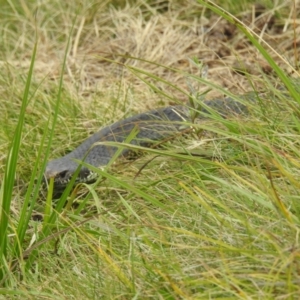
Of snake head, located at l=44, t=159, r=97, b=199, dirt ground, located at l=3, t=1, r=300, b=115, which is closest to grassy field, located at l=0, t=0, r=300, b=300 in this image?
dirt ground, located at l=3, t=1, r=300, b=115

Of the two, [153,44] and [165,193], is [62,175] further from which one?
[153,44]

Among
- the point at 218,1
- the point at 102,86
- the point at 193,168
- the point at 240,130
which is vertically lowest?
the point at 102,86

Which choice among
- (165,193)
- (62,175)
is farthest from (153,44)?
(165,193)

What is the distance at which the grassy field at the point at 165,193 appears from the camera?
222 centimetres

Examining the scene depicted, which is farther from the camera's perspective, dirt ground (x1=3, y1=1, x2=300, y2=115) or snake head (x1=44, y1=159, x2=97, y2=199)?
dirt ground (x1=3, y1=1, x2=300, y2=115)

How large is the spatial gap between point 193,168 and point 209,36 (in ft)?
8.35

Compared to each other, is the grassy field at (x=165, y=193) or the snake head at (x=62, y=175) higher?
the grassy field at (x=165, y=193)

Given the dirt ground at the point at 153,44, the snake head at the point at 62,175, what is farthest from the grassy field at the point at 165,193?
the snake head at the point at 62,175

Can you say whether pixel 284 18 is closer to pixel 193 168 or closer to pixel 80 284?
pixel 193 168

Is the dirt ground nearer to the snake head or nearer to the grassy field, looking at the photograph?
the grassy field

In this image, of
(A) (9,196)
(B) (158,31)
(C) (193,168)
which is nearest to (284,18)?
(B) (158,31)

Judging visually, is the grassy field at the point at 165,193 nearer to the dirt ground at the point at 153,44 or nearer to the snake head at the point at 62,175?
the dirt ground at the point at 153,44

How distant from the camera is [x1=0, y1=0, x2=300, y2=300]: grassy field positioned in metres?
2.22

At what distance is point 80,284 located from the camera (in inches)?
98.7
